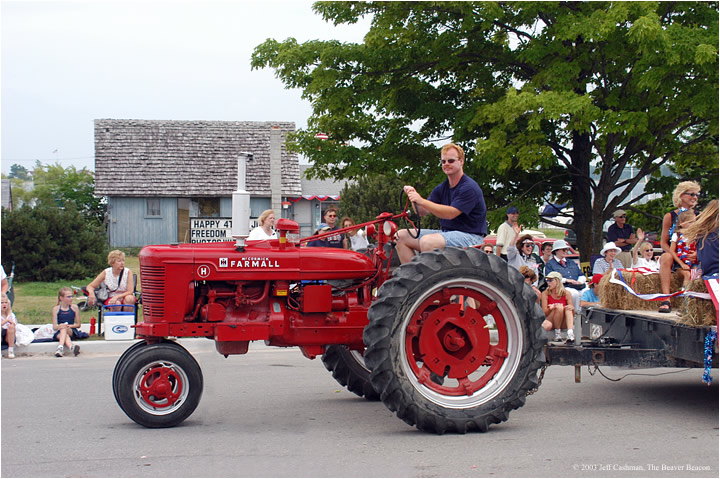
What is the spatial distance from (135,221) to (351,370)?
3205 centimetres

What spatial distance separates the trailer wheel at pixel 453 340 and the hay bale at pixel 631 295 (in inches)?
67.8

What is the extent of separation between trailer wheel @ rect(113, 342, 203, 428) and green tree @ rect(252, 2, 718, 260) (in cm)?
853

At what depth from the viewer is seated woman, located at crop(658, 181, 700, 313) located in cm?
738

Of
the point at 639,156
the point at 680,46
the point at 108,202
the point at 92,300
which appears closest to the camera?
the point at 92,300

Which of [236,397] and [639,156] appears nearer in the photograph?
[236,397]

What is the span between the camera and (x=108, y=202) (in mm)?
36969

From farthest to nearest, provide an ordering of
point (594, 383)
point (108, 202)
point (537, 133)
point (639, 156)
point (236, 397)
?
point (108, 202) < point (639, 156) < point (537, 133) < point (594, 383) < point (236, 397)

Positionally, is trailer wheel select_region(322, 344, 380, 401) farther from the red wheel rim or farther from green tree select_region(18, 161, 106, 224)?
green tree select_region(18, 161, 106, 224)

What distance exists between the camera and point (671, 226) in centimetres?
827

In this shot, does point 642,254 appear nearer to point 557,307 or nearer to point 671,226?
point 557,307

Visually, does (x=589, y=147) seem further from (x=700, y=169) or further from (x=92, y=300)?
(x=92, y=300)

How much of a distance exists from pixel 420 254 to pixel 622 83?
958 cm

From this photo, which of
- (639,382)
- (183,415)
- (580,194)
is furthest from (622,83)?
(183,415)

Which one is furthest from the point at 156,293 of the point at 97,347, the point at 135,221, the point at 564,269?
the point at 135,221
